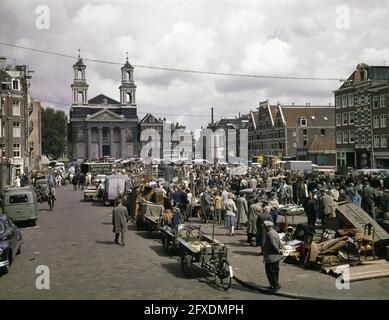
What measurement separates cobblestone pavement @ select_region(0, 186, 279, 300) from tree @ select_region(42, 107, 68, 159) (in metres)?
91.9

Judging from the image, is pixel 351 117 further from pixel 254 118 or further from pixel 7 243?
pixel 7 243

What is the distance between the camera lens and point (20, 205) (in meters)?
21.9

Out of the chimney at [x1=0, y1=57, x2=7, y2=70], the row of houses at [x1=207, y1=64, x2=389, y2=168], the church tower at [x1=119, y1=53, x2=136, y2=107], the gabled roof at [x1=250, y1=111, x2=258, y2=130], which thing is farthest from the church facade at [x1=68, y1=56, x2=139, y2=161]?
the chimney at [x1=0, y1=57, x2=7, y2=70]

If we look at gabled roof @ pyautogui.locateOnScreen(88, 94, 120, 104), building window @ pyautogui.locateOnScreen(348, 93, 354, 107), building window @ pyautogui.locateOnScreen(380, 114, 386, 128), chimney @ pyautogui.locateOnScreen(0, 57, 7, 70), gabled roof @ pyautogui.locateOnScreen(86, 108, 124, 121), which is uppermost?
gabled roof @ pyautogui.locateOnScreen(88, 94, 120, 104)

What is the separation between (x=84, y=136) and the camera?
137125mm

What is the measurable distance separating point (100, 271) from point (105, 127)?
417 ft

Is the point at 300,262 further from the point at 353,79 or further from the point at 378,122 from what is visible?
the point at 353,79

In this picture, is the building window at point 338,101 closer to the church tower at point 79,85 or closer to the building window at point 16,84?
the building window at point 16,84

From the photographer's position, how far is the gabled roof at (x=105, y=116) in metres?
135

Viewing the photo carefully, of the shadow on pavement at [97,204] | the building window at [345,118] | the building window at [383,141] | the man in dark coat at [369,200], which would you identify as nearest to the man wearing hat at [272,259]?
the man in dark coat at [369,200]

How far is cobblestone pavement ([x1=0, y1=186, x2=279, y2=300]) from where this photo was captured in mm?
10375

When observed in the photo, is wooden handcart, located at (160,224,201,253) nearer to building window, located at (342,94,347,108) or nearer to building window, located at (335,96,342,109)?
building window, located at (342,94,347,108)

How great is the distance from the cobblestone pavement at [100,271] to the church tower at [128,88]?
11539cm
